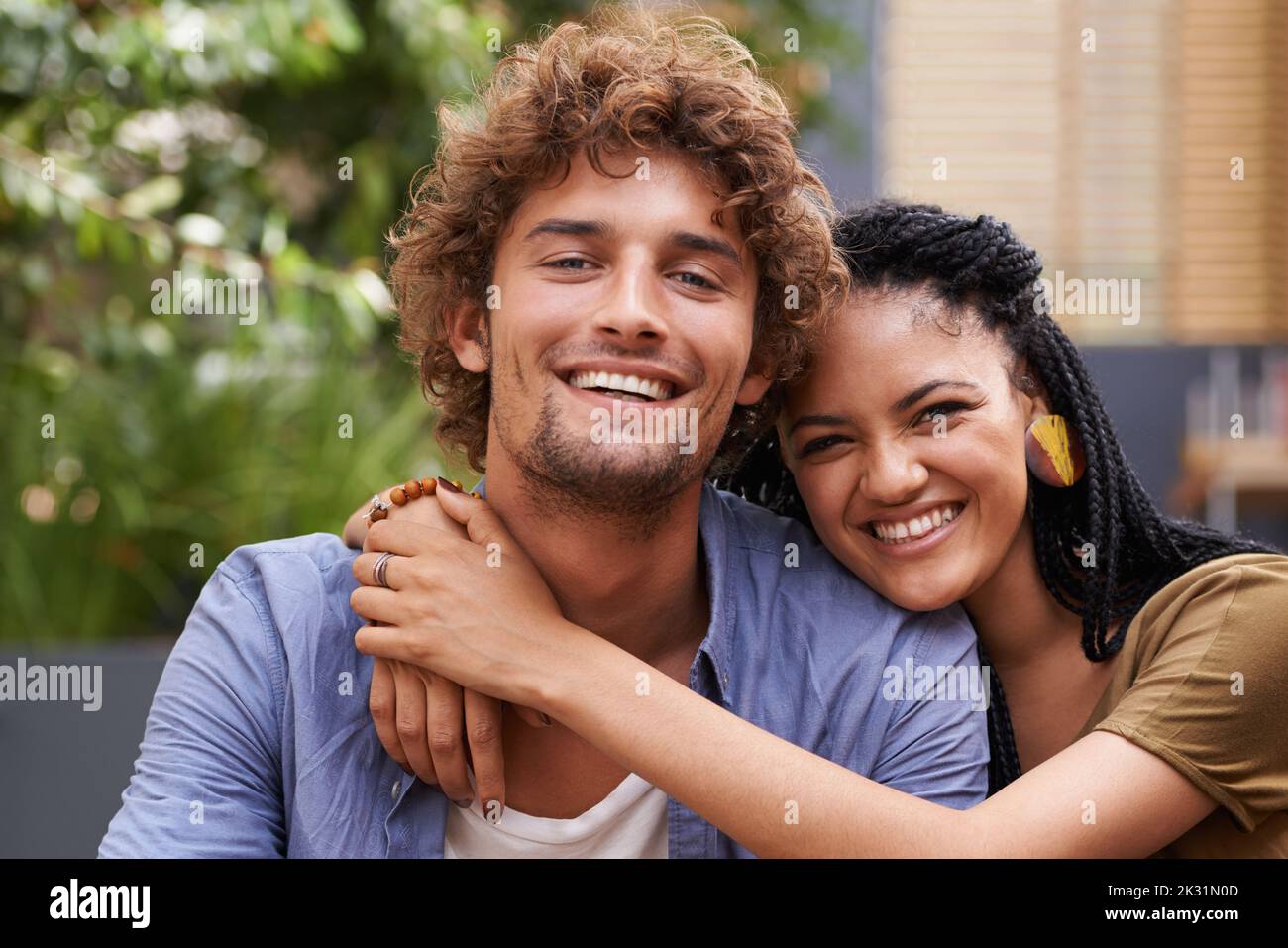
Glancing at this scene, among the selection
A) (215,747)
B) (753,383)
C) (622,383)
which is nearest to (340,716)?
(215,747)

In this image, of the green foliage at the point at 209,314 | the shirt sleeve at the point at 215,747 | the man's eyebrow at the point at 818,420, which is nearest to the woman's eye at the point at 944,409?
the man's eyebrow at the point at 818,420

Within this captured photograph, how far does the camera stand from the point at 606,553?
2301mm

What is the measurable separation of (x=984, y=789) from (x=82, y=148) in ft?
11.3

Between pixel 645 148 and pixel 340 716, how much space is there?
1.02 meters

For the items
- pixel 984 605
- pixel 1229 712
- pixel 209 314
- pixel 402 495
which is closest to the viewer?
pixel 1229 712

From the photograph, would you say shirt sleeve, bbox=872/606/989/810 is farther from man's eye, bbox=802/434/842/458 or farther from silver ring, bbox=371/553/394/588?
silver ring, bbox=371/553/394/588

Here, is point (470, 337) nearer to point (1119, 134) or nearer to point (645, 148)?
point (645, 148)

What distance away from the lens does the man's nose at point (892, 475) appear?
2197 millimetres

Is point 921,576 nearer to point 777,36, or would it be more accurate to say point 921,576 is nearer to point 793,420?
point 793,420

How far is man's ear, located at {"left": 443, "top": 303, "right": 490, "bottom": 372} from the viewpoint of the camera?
247cm

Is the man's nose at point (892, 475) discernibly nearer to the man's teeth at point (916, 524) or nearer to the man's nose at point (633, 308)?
the man's teeth at point (916, 524)

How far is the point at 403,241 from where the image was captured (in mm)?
2674

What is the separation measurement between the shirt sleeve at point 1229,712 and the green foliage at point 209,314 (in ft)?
8.03
